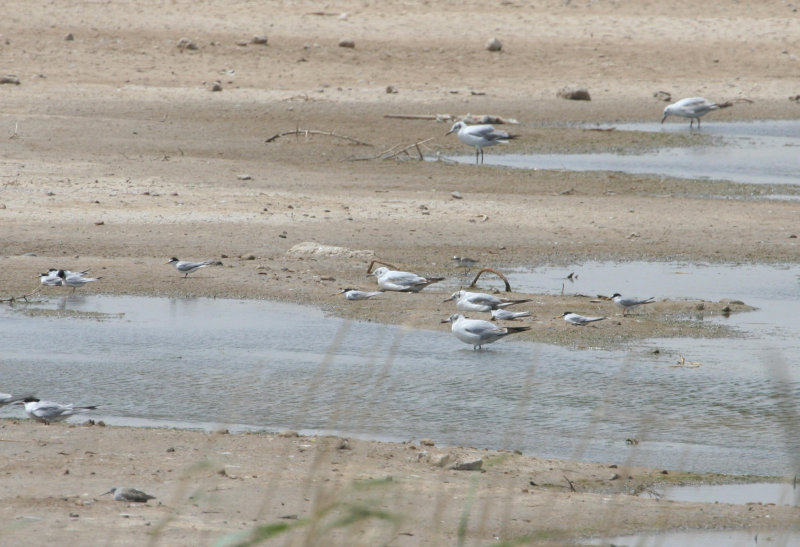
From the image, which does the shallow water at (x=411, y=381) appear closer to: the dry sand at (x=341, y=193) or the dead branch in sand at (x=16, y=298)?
the dead branch in sand at (x=16, y=298)

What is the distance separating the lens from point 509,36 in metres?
24.9

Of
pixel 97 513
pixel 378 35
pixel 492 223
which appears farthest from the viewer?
pixel 378 35

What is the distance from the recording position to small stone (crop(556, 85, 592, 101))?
20906mm

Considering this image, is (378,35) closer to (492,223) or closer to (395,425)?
(492,223)

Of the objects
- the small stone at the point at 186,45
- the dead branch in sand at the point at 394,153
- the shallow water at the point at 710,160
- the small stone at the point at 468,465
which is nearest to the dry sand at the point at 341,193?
the small stone at the point at 468,465

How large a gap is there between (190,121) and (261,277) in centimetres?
810

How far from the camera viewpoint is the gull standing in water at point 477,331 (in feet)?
28.2

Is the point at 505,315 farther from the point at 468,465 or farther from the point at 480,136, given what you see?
the point at 480,136

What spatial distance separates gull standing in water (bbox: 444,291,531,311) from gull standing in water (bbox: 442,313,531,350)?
0.61m

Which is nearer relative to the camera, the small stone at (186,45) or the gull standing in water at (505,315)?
the gull standing in water at (505,315)

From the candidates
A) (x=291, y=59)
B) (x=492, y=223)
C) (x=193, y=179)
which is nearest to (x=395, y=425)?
(x=492, y=223)

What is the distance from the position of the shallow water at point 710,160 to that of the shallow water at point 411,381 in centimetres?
642

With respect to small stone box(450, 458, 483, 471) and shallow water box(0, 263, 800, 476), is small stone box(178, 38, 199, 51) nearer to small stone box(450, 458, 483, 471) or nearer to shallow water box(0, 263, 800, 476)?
shallow water box(0, 263, 800, 476)

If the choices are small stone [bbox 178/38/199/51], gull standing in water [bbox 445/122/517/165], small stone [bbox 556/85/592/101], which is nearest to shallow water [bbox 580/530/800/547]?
gull standing in water [bbox 445/122/517/165]
